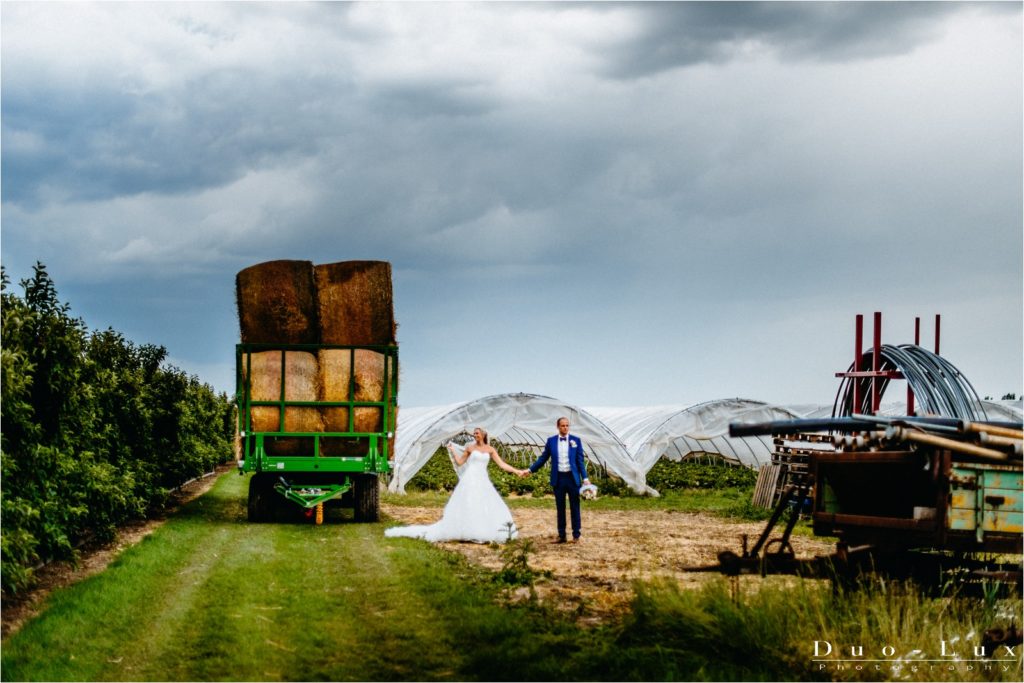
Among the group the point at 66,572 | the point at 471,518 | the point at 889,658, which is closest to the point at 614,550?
the point at 471,518

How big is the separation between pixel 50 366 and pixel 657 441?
1954 centimetres

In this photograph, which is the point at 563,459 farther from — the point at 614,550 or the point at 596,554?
the point at 596,554

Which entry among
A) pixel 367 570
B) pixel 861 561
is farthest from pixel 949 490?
pixel 367 570

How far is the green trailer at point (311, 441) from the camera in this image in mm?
17453

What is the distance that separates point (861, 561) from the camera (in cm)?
844

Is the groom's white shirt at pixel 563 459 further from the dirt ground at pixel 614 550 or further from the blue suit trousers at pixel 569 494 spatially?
the dirt ground at pixel 614 550

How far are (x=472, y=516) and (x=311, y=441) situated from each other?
3308mm

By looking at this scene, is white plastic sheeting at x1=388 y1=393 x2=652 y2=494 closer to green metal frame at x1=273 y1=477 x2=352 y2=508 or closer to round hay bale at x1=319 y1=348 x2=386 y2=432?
green metal frame at x1=273 y1=477 x2=352 y2=508

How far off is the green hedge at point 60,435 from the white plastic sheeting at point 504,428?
912cm

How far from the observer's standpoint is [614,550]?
1499 centimetres

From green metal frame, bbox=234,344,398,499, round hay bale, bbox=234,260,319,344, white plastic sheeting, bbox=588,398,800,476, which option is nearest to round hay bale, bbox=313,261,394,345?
round hay bale, bbox=234,260,319,344

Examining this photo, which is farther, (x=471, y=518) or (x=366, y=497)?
(x=366, y=497)

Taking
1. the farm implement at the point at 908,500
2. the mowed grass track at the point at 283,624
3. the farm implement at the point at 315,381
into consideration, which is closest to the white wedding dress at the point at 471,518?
the farm implement at the point at 315,381

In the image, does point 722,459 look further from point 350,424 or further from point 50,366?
point 50,366
